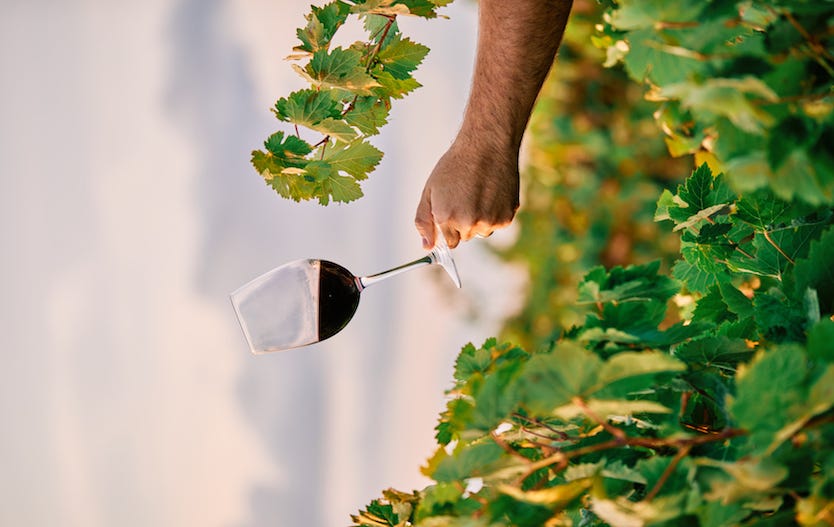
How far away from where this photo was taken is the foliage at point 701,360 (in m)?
0.42

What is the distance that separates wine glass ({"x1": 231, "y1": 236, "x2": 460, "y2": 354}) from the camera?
113cm

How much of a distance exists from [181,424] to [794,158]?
4.84 meters

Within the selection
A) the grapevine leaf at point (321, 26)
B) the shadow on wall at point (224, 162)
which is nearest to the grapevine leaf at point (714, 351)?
the grapevine leaf at point (321, 26)

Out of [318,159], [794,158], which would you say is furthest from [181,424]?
[794,158]

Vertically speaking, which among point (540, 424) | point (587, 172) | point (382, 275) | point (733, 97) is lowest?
point (587, 172)

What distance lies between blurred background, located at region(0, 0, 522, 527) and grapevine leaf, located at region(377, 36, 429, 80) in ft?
10.3

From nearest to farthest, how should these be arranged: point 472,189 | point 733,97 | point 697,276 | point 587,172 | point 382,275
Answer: point 733,97
point 697,276
point 472,189
point 382,275
point 587,172

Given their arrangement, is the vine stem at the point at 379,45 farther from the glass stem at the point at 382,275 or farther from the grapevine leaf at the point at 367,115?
the glass stem at the point at 382,275

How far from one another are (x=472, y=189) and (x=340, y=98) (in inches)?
10.4

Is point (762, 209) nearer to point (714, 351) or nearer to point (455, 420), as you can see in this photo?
point (714, 351)

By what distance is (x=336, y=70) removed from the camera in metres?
0.92

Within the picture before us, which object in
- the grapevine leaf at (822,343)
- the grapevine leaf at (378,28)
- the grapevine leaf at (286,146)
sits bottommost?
the grapevine leaf at (822,343)

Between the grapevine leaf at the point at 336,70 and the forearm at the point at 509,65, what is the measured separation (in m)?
0.20

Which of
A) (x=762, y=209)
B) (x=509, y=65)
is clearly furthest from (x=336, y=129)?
(x=762, y=209)
